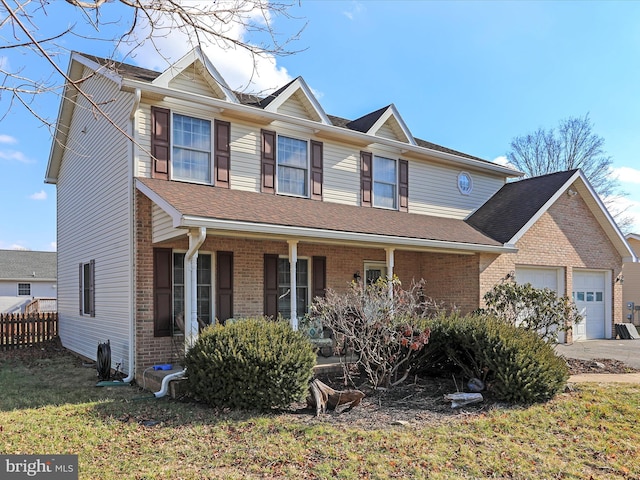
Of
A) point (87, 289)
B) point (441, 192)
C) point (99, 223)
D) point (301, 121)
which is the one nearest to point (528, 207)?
point (441, 192)

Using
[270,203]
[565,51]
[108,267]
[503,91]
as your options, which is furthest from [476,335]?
[503,91]

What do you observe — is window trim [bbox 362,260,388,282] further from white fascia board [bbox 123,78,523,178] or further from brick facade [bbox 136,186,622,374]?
white fascia board [bbox 123,78,523,178]

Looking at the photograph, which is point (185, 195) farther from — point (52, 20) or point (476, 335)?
point (476, 335)

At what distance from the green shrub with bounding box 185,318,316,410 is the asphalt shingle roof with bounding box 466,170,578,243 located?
29.1ft

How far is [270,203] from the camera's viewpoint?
10688mm

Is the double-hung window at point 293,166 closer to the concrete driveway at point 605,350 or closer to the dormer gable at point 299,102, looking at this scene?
the dormer gable at point 299,102

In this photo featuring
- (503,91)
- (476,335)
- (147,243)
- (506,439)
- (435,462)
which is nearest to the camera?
(435,462)

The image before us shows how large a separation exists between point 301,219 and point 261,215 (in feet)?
3.23

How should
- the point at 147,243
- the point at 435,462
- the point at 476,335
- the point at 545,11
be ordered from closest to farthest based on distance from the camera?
the point at 435,462, the point at 476,335, the point at 545,11, the point at 147,243

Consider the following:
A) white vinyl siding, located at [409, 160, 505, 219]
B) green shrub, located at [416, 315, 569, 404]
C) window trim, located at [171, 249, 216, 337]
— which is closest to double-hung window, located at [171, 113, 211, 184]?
window trim, located at [171, 249, 216, 337]

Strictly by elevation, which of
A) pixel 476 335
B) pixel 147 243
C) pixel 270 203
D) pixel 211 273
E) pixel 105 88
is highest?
pixel 105 88

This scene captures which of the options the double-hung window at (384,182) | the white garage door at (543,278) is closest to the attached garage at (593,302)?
the white garage door at (543,278)

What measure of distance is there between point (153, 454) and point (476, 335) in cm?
527

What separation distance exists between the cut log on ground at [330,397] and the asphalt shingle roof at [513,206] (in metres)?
8.40
